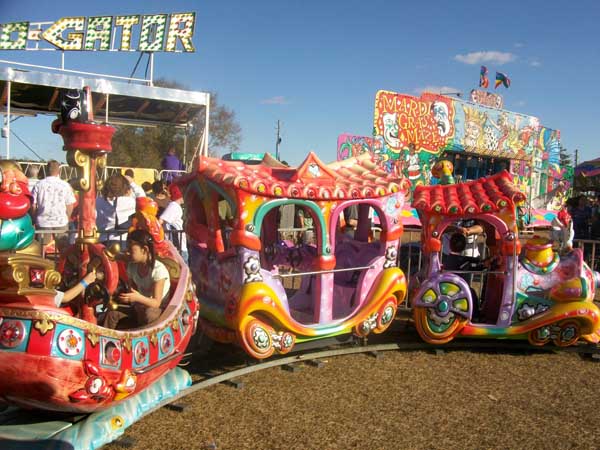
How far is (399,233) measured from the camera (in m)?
5.97

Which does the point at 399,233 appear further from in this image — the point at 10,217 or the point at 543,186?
the point at 543,186

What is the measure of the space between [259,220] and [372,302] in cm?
156

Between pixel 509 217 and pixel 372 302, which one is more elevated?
pixel 509 217

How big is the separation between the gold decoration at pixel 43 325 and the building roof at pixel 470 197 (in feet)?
13.3

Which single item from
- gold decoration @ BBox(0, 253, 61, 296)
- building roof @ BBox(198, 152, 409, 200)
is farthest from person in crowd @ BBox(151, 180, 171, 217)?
gold decoration @ BBox(0, 253, 61, 296)

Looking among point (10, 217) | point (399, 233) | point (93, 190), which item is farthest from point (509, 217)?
point (10, 217)

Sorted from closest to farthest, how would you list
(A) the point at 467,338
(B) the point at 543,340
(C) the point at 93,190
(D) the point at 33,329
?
1. (D) the point at 33,329
2. (C) the point at 93,190
3. (B) the point at 543,340
4. (A) the point at 467,338

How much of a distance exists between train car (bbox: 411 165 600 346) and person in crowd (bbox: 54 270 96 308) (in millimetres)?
3509

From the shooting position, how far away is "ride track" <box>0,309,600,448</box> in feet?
17.0

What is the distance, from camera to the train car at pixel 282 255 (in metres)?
4.97


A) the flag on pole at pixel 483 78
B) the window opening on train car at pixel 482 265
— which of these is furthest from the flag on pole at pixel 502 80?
the window opening on train car at pixel 482 265

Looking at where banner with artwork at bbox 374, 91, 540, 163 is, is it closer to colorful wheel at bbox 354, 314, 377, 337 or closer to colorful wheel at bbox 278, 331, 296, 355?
colorful wheel at bbox 354, 314, 377, 337

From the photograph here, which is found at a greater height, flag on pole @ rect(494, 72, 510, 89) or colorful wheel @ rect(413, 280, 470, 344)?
flag on pole @ rect(494, 72, 510, 89)

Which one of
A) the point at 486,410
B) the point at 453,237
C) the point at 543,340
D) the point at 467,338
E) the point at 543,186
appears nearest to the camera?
the point at 486,410
